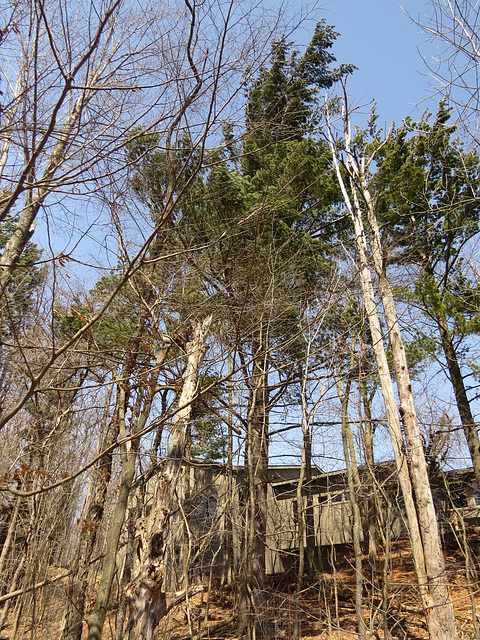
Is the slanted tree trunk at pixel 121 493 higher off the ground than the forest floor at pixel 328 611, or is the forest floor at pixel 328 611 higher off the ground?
the slanted tree trunk at pixel 121 493

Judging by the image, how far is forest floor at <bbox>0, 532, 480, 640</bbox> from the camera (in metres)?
5.11

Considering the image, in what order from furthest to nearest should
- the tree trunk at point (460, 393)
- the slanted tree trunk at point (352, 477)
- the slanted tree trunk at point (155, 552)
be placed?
the tree trunk at point (460, 393), the slanted tree trunk at point (352, 477), the slanted tree trunk at point (155, 552)

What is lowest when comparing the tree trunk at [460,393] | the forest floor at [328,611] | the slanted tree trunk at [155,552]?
the forest floor at [328,611]

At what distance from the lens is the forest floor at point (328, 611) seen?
5105 millimetres

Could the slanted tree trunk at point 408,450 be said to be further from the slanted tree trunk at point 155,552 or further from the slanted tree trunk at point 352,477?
the slanted tree trunk at point 155,552

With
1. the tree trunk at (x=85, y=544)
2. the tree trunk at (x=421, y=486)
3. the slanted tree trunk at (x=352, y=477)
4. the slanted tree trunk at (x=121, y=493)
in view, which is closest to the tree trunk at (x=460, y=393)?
the tree trunk at (x=421, y=486)

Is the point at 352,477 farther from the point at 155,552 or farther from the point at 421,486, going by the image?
the point at 155,552

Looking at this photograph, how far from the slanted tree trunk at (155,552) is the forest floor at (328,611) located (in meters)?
0.53

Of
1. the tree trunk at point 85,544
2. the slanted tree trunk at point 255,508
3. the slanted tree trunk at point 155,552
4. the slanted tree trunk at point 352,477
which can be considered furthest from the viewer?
the slanted tree trunk at point 352,477

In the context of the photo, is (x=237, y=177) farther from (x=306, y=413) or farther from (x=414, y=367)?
(x=414, y=367)

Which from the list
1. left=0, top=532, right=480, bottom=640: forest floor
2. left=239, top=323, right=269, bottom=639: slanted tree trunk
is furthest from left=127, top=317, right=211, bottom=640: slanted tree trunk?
left=239, top=323, right=269, bottom=639: slanted tree trunk

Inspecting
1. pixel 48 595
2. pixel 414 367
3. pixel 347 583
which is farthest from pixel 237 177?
pixel 347 583

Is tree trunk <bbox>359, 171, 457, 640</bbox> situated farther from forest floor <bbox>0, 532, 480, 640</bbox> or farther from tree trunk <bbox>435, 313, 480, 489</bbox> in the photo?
tree trunk <bbox>435, 313, 480, 489</bbox>

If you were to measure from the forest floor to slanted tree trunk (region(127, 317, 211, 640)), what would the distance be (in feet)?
1.74
